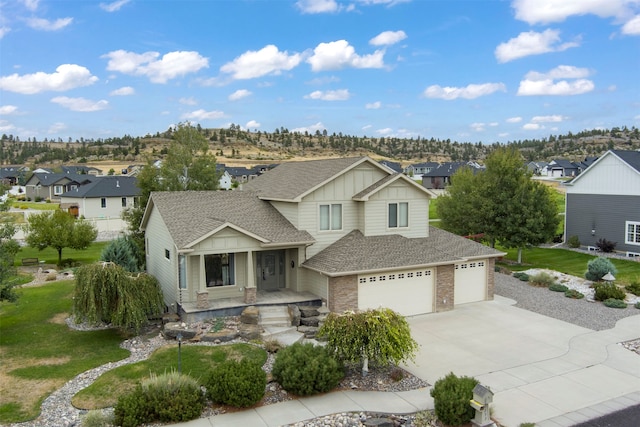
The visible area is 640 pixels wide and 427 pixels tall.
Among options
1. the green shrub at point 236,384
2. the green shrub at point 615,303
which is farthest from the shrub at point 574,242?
the green shrub at point 236,384

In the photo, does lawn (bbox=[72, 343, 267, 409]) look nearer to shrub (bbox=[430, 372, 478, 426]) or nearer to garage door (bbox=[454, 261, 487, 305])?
shrub (bbox=[430, 372, 478, 426])

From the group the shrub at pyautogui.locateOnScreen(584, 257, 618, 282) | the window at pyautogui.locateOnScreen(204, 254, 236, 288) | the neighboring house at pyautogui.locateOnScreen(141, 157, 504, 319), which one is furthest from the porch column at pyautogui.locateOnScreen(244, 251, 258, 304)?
the shrub at pyautogui.locateOnScreen(584, 257, 618, 282)

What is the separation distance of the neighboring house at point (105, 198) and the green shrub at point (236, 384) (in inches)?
1856

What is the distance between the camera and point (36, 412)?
38.5 feet

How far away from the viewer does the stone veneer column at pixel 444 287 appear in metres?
20.3

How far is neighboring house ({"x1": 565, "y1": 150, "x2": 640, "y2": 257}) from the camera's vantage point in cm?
3156

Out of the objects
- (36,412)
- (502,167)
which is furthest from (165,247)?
(502,167)

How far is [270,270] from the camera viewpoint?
21.2 metres

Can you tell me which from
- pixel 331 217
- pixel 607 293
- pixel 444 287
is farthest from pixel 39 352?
pixel 607 293

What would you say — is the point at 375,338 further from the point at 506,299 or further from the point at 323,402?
the point at 506,299

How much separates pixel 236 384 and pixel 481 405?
5.40 meters

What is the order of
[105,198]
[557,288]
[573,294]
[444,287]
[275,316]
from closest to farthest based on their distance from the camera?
[275,316] → [444,287] → [573,294] → [557,288] → [105,198]

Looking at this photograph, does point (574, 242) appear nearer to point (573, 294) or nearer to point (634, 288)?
point (634, 288)

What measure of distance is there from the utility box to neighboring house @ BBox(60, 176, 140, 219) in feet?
166
